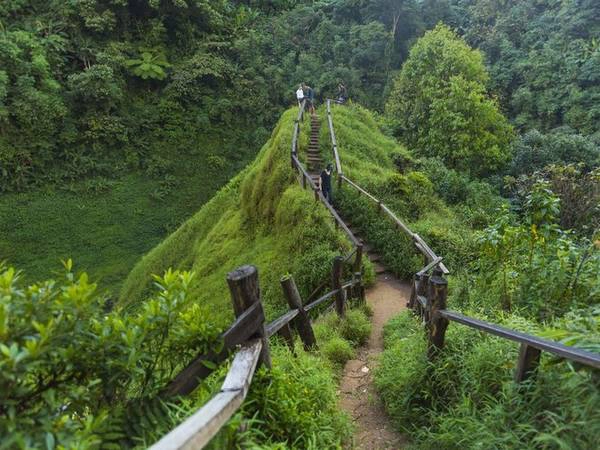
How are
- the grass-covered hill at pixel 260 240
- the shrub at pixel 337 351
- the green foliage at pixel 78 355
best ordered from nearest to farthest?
the green foliage at pixel 78 355, the shrub at pixel 337 351, the grass-covered hill at pixel 260 240

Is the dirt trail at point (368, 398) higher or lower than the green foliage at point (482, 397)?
lower

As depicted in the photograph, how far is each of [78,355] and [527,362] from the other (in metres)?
2.70

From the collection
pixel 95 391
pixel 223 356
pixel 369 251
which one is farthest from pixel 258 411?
pixel 369 251

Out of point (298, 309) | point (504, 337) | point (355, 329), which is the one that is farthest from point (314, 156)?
point (504, 337)

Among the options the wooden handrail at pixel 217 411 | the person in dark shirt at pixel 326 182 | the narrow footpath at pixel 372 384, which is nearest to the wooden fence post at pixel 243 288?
the wooden handrail at pixel 217 411

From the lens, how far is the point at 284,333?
4.50 meters

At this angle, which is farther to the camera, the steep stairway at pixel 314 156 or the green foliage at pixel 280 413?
the steep stairway at pixel 314 156

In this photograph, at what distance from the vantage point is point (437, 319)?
3.98m

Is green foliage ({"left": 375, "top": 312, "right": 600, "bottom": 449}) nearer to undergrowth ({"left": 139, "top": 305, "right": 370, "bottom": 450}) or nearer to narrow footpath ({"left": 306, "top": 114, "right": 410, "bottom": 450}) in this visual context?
narrow footpath ({"left": 306, "top": 114, "right": 410, "bottom": 450})

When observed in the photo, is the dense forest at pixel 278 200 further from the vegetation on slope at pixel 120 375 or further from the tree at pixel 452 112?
the tree at pixel 452 112

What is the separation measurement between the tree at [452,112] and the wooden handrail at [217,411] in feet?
63.3

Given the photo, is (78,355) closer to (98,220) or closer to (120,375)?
(120,375)

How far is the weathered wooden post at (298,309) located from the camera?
5109 mm

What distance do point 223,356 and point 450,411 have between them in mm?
2083
